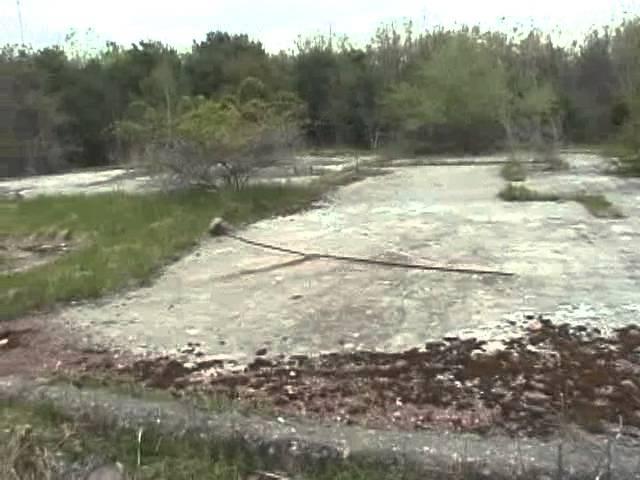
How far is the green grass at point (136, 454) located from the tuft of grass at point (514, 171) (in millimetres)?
11296

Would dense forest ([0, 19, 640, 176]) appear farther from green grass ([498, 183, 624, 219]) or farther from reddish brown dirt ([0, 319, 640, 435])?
reddish brown dirt ([0, 319, 640, 435])

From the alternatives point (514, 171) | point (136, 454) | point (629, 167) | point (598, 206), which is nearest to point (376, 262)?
point (136, 454)

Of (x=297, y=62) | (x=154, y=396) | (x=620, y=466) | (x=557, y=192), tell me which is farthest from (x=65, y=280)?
(x=297, y=62)

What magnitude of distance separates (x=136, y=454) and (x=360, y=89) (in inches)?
935

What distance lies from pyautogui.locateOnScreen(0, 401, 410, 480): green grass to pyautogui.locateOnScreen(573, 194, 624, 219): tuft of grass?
23.0 ft

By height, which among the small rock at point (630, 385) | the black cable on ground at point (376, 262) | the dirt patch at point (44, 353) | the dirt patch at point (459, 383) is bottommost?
the small rock at point (630, 385)

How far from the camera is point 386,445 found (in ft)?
11.5

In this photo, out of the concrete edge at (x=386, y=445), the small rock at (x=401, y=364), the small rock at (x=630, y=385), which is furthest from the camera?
the small rock at (x=401, y=364)

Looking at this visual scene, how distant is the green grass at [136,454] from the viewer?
3.42 m

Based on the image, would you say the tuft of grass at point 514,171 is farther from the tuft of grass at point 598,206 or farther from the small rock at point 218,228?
the small rock at point 218,228

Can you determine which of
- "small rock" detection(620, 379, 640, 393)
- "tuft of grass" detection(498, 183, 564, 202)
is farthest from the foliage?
"small rock" detection(620, 379, 640, 393)

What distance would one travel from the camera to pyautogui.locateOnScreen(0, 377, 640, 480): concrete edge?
327cm

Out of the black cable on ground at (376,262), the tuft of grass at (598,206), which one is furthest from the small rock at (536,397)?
the tuft of grass at (598,206)

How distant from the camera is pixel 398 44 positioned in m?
29.5
